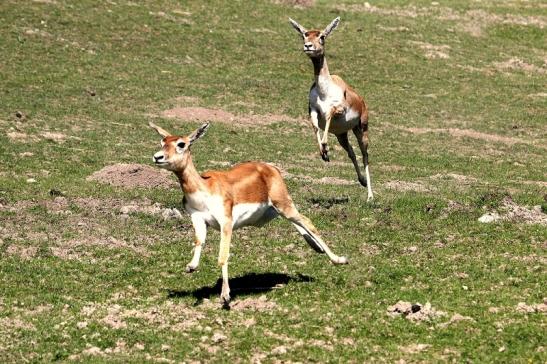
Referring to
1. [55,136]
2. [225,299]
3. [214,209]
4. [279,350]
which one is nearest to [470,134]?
[55,136]

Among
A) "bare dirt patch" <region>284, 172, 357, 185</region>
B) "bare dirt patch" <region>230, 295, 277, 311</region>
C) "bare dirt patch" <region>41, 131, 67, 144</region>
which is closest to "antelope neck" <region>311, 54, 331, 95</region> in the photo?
"bare dirt patch" <region>284, 172, 357, 185</region>

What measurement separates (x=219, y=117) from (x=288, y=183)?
31.1ft

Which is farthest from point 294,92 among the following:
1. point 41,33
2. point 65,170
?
point 65,170

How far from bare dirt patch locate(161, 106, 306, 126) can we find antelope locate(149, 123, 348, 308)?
16176 millimetres

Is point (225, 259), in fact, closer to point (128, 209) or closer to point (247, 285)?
point (247, 285)

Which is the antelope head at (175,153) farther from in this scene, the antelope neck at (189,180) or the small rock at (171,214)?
the small rock at (171,214)

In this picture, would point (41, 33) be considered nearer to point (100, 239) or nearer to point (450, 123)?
point (450, 123)

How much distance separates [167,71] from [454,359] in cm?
2598

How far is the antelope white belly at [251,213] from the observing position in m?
13.3

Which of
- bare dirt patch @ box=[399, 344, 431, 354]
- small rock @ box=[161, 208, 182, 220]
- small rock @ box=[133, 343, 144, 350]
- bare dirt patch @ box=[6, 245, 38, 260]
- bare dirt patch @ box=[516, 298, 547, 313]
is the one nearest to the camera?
bare dirt patch @ box=[399, 344, 431, 354]

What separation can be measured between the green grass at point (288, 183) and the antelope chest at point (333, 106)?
1631 millimetres

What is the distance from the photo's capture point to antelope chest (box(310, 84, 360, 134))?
66.1 feet

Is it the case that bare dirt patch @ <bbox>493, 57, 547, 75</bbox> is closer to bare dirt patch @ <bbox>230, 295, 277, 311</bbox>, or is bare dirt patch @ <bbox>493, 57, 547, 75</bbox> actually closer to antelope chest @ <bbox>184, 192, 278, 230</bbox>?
antelope chest @ <bbox>184, 192, 278, 230</bbox>

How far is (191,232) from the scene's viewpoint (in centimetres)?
1750
